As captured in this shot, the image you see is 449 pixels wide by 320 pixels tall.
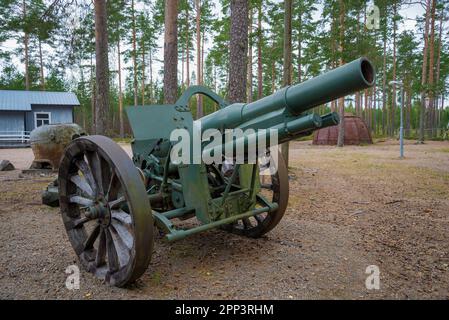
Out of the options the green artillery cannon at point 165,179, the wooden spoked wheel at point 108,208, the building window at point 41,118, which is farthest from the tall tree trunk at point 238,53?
the building window at point 41,118

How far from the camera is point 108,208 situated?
2.92m

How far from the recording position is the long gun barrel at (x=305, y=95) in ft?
7.80

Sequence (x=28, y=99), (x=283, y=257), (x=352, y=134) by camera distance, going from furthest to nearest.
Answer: (x=28, y=99) → (x=352, y=134) → (x=283, y=257)

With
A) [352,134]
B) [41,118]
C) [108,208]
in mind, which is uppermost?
[41,118]

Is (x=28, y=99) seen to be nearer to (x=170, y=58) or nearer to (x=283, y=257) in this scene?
(x=170, y=58)

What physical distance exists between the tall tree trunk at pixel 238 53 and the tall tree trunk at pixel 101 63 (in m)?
3.09

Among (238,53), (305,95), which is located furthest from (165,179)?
(238,53)

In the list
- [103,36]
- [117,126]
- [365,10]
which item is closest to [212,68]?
[117,126]

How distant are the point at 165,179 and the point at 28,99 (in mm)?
25426

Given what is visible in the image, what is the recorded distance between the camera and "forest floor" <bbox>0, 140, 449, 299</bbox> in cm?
281

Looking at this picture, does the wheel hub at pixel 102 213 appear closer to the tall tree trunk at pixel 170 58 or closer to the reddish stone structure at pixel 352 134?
the tall tree trunk at pixel 170 58

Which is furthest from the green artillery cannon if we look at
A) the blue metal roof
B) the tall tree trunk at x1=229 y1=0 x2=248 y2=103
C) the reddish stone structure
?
the blue metal roof
